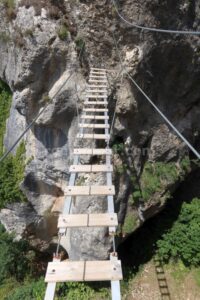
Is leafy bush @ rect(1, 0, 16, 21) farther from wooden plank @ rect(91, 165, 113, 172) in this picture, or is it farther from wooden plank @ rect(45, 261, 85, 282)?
wooden plank @ rect(45, 261, 85, 282)

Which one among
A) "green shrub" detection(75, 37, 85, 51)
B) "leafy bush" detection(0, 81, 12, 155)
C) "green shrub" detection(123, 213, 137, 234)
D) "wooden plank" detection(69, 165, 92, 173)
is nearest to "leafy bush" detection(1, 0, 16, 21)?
"green shrub" detection(75, 37, 85, 51)

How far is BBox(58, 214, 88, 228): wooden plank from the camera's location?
430cm

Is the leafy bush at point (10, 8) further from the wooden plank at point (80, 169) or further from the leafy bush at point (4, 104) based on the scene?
the wooden plank at point (80, 169)

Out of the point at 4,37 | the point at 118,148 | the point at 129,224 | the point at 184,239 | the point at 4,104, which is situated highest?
the point at 4,37

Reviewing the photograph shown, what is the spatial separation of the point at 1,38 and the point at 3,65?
108 centimetres

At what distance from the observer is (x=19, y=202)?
11.4m

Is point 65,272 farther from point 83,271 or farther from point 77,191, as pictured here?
point 77,191

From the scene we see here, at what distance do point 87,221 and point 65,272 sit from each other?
968mm

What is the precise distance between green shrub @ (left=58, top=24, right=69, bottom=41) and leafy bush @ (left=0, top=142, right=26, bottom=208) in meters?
4.01

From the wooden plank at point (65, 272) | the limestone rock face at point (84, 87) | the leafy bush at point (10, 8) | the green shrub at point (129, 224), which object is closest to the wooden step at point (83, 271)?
the wooden plank at point (65, 272)

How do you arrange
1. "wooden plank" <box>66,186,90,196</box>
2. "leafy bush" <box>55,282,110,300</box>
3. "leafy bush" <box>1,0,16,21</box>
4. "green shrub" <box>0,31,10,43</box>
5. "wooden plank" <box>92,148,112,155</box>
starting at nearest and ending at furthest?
"wooden plank" <box>66,186,90,196</box>
"wooden plank" <box>92,148,112,155</box>
"leafy bush" <box>55,282,110,300</box>
"leafy bush" <box>1,0,16,21</box>
"green shrub" <box>0,31,10,43</box>

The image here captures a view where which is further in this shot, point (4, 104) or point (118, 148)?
point (4, 104)

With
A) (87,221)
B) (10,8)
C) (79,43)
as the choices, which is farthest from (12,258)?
(87,221)

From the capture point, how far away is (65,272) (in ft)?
11.5
